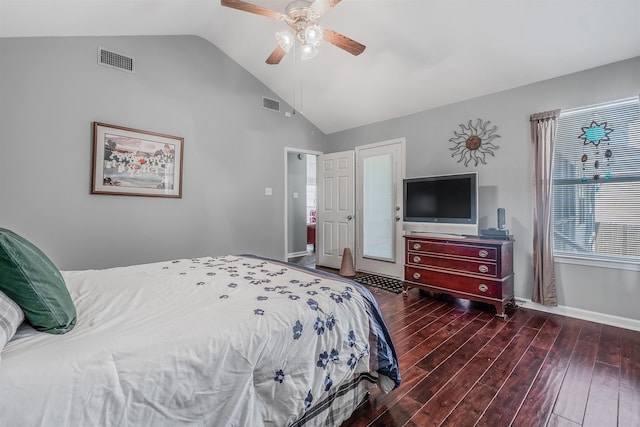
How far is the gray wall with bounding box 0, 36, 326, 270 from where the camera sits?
2.64m

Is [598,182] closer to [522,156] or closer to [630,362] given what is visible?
[522,156]

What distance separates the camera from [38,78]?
8.80ft

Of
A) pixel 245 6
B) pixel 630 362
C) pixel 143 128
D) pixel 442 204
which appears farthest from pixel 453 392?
pixel 143 128

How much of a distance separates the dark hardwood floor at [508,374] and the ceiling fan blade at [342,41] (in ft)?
8.30

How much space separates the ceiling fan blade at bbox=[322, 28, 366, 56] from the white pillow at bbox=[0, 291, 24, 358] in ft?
8.15

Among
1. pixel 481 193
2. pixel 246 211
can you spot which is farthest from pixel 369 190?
pixel 246 211

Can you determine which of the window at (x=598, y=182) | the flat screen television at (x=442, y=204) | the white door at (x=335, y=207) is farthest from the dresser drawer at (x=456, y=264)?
the white door at (x=335, y=207)

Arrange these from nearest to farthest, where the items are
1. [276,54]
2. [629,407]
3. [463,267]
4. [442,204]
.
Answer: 1. [629,407]
2. [276,54]
3. [463,267]
4. [442,204]

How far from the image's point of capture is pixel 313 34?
223 centimetres

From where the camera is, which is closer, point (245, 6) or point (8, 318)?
point (8, 318)

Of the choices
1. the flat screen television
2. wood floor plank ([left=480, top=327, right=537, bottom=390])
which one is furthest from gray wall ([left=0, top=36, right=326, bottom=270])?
wood floor plank ([left=480, top=327, right=537, bottom=390])

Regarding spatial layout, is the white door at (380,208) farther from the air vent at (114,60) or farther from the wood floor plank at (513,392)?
the air vent at (114,60)

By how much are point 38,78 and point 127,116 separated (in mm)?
728

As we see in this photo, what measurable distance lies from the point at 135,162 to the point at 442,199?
3603mm
